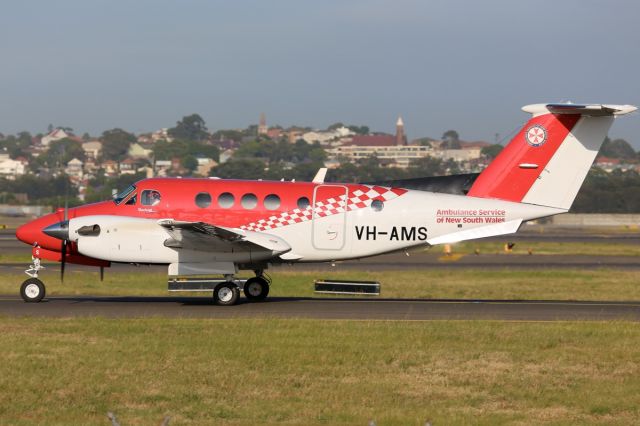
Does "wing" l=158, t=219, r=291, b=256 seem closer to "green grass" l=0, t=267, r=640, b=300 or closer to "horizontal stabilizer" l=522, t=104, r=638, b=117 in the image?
"green grass" l=0, t=267, r=640, b=300

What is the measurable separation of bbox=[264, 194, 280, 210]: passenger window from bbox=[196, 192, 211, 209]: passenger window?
1.55m

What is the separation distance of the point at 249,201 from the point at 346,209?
8.66 ft

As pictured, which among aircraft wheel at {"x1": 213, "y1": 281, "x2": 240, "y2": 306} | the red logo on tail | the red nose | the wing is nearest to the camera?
the wing

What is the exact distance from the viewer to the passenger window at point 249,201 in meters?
28.6

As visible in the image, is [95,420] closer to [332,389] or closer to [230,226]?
[332,389]

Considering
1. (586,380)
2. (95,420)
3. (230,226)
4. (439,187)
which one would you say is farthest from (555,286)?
(95,420)

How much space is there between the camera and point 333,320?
2481cm

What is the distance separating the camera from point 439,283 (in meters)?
40.4

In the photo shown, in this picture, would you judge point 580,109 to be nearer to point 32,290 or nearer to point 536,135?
point 536,135

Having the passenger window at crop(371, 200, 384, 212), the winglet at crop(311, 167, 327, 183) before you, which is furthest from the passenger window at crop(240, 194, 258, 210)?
the passenger window at crop(371, 200, 384, 212)

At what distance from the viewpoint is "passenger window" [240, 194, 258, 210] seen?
93.7ft

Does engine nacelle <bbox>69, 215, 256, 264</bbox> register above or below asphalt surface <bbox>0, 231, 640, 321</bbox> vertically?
above

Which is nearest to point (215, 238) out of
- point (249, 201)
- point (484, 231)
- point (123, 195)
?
point (249, 201)

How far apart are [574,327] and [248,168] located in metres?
137
